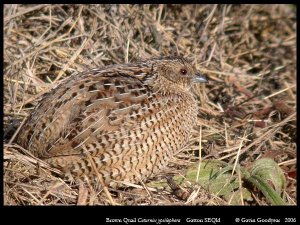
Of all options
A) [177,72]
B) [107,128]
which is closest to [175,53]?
[177,72]

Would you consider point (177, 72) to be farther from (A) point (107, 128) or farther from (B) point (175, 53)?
(B) point (175, 53)

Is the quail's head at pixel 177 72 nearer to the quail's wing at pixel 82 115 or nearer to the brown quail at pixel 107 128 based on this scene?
the brown quail at pixel 107 128

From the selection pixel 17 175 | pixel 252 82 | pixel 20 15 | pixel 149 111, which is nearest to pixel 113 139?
pixel 149 111

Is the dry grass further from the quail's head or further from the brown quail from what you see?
the quail's head

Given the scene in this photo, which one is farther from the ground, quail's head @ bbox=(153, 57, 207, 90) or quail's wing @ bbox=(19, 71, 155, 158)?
quail's head @ bbox=(153, 57, 207, 90)

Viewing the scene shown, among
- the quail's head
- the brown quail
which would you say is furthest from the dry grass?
the quail's head
